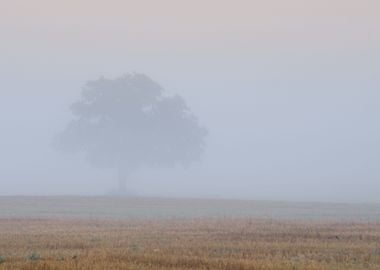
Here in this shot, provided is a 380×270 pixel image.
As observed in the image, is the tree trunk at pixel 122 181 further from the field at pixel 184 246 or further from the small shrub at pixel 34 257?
the small shrub at pixel 34 257

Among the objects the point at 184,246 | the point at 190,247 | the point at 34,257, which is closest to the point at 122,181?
the point at 184,246

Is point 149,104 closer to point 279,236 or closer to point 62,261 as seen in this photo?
point 279,236

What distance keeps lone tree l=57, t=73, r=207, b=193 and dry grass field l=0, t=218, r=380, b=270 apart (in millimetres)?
71015

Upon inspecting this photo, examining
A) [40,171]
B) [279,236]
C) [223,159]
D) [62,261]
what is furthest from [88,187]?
[62,261]

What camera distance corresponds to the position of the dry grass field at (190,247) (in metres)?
21.1

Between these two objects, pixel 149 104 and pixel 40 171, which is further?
pixel 40 171

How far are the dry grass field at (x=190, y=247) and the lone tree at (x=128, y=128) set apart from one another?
71015 mm

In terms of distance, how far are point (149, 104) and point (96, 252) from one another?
91.7 m

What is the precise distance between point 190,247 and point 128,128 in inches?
3388

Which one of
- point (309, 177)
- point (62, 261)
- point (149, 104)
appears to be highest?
point (149, 104)

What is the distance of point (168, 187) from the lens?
432 feet

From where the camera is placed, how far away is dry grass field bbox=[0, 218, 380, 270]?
21.1 metres

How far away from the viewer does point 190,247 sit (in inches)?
1059

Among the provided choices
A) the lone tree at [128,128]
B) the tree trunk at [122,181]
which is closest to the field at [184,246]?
the tree trunk at [122,181]
